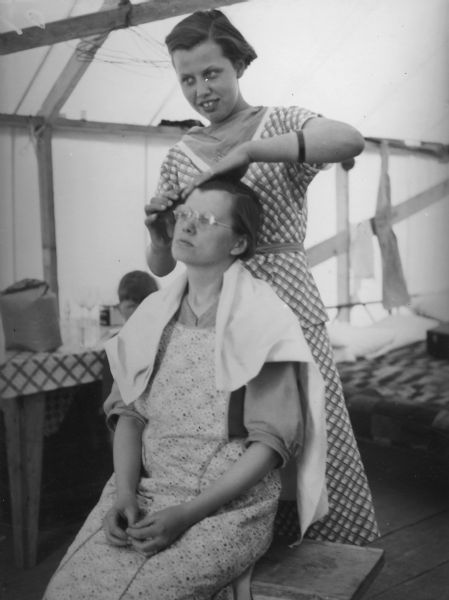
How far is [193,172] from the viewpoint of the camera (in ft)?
5.50

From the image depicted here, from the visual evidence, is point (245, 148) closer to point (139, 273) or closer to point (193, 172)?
point (193, 172)

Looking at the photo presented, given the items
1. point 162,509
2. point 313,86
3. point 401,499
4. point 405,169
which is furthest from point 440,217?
point 162,509

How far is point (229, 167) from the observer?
1480 millimetres

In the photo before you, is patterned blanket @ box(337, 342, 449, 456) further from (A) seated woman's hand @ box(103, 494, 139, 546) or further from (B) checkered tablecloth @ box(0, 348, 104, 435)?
(A) seated woman's hand @ box(103, 494, 139, 546)

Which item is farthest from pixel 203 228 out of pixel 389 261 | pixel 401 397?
pixel 401 397

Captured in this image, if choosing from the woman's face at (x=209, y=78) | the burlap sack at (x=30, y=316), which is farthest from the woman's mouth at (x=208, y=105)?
the burlap sack at (x=30, y=316)

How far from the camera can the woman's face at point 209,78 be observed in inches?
62.1

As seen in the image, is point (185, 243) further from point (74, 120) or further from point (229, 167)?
point (74, 120)

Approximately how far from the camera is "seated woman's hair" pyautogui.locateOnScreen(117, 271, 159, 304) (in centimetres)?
220

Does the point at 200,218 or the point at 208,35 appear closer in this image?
the point at 200,218

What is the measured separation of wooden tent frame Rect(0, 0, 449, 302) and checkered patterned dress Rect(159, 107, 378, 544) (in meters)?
0.44

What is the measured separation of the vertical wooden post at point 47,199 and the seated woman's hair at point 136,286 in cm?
22

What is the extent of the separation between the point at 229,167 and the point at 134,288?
814 mm

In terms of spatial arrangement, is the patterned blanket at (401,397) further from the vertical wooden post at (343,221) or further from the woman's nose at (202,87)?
the woman's nose at (202,87)
